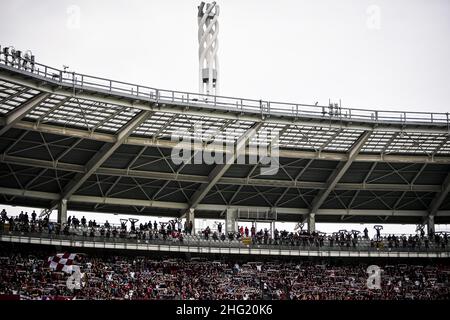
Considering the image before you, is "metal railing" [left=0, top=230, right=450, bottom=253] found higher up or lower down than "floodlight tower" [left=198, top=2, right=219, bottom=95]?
lower down

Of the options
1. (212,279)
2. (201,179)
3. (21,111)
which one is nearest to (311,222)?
(201,179)

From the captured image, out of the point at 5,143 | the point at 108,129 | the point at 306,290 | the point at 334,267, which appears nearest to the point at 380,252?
the point at 334,267

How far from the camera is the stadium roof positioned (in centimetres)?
5291

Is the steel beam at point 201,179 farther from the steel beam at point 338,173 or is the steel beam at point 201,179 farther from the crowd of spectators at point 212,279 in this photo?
the crowd of spectators at point 212,279

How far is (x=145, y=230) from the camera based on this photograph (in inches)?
2420

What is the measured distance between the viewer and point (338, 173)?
2520 inches

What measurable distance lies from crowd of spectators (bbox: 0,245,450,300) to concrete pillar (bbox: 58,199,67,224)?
10.9 ft

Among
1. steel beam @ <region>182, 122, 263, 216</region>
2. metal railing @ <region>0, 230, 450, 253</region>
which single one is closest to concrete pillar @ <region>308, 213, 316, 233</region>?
metal railing @ <region>0, 230, 450, 253</region>

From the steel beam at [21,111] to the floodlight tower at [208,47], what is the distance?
16.9 meters

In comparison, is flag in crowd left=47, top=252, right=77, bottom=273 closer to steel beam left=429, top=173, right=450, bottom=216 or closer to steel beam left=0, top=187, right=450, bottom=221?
steel beam left=0, top=187, right=450, bottom=221

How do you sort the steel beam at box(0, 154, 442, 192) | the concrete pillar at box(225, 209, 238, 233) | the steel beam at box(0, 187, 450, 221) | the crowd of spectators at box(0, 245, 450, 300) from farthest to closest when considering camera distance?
1. the concrete pillar at box(225, 209, 238, 233)
2. the steel beam at box(0, 187, 450, 221)
3. the steel beam at box(0, 154, 442, 192)
4. the crowd of spectators at box(0, 245, 450, 300)

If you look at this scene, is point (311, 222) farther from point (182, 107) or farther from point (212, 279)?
point (182, 107)
